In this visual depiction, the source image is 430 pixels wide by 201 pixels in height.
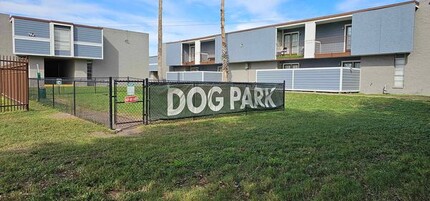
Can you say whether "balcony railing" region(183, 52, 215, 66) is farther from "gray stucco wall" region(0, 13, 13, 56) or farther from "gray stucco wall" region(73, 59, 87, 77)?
"gray stucco wall" region(0, 13, 13, 56)

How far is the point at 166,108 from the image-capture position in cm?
938

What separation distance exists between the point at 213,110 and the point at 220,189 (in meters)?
6.81

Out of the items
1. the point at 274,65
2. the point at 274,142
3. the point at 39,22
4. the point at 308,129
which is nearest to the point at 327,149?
the point at 274,142

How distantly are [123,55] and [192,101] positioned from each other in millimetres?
28218

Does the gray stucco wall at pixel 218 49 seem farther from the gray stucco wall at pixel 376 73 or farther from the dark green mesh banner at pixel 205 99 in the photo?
the dark green mesh banner at pixel 205 99

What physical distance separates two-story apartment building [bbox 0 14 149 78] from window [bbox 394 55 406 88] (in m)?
25.7

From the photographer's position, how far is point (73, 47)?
29.8 m

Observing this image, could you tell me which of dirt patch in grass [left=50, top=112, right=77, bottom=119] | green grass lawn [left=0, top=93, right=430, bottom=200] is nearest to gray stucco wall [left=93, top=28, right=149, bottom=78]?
dirt patch in grass [left=50, top=112, right=77, bottom=119]

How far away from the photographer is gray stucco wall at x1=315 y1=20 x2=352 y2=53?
23.9 m

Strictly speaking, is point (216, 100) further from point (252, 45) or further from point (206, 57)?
point (206, 57)

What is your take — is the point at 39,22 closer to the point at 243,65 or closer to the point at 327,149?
the point at 243,65

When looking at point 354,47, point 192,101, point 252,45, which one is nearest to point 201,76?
point 252,45

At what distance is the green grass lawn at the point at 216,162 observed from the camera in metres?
3.76

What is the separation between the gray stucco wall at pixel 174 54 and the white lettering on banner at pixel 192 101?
27290 millimetres
